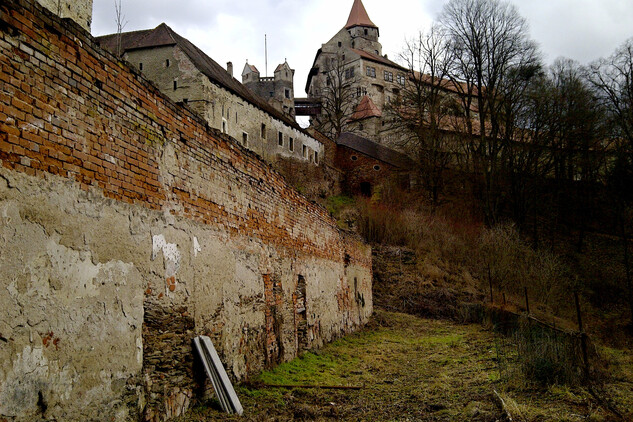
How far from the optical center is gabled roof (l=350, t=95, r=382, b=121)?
52875mm

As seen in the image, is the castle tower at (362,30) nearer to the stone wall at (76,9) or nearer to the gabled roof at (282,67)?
the gabled roof at (282,67)

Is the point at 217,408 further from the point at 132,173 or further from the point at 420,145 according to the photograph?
the point at 420,145

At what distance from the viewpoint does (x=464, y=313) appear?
57.0 feet

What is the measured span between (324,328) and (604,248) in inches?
1006

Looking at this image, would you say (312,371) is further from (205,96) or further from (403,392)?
(205,96)

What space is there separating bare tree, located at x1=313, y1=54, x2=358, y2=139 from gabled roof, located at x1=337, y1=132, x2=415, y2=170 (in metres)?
5.11

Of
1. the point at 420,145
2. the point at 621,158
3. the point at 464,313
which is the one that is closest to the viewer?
the point at 464,313

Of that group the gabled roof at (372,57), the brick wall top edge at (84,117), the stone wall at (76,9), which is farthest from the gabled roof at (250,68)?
the brick wall top edge at (84,117)

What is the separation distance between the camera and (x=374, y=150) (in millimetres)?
→ 40875

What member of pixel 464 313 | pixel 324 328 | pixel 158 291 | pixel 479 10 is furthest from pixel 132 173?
pixel 479 10

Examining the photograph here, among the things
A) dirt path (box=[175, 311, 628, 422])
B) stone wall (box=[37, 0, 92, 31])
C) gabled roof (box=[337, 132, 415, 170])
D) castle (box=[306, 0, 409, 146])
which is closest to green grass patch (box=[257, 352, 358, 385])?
dirt path (box=[175, 311, 628, 422])

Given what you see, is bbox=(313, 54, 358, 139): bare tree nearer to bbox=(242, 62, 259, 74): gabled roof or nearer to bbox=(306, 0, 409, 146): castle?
bbox=(306, 0, 409, 146): castle

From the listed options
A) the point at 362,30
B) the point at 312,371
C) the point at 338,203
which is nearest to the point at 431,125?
the point at 338,203

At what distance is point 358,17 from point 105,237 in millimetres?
74952
